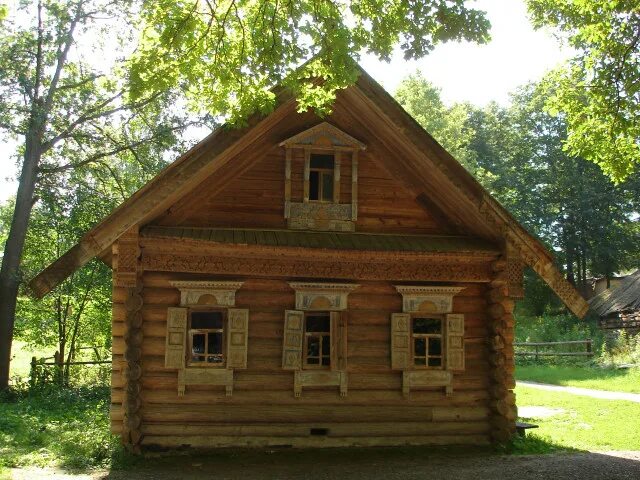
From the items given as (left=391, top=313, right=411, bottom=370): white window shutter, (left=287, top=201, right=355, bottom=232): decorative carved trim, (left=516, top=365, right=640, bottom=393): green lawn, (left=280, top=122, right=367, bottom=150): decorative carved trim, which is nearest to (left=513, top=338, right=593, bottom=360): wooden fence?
(left=516, top=365, right=640, bottom=393): green lawn

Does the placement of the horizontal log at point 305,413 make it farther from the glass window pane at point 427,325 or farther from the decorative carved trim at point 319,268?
the decorative carved trim at point 319,268

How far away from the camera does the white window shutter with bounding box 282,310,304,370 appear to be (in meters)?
11.6

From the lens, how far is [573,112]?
13.5m

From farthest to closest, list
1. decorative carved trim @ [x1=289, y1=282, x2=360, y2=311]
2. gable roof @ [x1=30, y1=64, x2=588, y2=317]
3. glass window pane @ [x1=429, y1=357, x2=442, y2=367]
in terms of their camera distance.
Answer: glass window pane @ [x1=429, y1=357, x2=442, y2=367]
decorative carved trim @ [x1=289, y1=282, x2=360, y2=311]
gable roof @ [x1=30, y1=64, x2=588, y2=317]

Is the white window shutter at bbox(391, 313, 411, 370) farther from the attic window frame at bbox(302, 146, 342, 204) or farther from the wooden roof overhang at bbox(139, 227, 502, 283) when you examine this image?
the attic window frame at bbox(302, 146, 342, 204)

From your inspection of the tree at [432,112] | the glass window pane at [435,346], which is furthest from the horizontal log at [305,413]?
the tree at [432,112]

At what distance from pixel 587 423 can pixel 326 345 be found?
6.67 meters

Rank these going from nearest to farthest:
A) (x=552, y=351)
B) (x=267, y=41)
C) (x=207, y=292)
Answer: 1. (x=267, y=41)
2. (x=207, y=292)
3. (x=552, y=351)

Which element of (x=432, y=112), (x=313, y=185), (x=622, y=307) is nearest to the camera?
(x=313, y=185)

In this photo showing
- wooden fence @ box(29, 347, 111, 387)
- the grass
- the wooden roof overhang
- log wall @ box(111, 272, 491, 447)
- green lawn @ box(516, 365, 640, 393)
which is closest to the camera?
the grass

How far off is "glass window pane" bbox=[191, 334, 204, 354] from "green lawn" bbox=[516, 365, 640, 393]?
1425 centimetres

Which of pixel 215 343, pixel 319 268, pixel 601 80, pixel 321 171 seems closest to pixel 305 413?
pixel 215 343

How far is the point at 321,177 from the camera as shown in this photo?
12.5m

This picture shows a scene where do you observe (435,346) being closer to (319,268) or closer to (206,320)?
(319,268)
